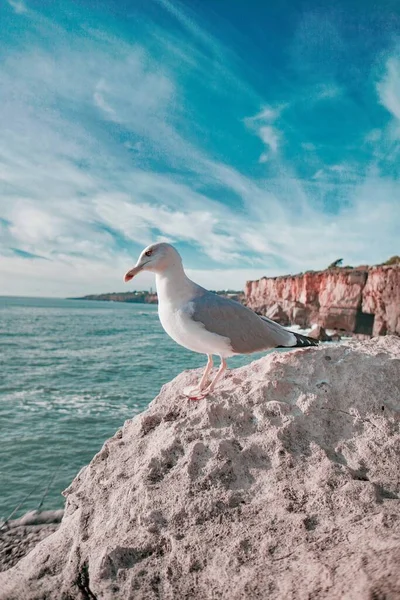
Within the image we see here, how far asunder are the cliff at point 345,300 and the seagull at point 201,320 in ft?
104

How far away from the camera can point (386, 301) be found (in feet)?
113

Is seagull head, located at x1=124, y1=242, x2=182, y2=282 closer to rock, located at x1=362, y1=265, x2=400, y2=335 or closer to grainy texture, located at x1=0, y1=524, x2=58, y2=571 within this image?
grainy texture, located at x1=0, y1=524, x2=58, y2=571

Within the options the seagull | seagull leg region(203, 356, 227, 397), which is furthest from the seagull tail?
seagull leg region(203, 356, 227, 397)

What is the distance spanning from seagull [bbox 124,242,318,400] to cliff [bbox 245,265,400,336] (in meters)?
31.7

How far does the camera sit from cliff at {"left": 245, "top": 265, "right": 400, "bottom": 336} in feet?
113

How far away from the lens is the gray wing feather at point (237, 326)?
4.08 m

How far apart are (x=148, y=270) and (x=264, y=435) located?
6.41 feet

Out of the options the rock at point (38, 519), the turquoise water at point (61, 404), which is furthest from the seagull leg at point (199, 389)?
the turquoise water at point (61, 404)

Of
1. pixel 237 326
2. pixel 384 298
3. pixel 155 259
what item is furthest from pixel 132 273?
pixel 384 298

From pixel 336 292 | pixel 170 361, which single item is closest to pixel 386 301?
pixel 336 292

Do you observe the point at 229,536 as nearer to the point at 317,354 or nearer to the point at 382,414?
the point at 382,414

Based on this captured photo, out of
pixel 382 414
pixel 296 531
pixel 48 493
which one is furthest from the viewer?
pixel 48 493

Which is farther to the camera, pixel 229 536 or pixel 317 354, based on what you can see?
pixel 317 354

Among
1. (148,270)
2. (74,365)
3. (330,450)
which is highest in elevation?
(148,270)
